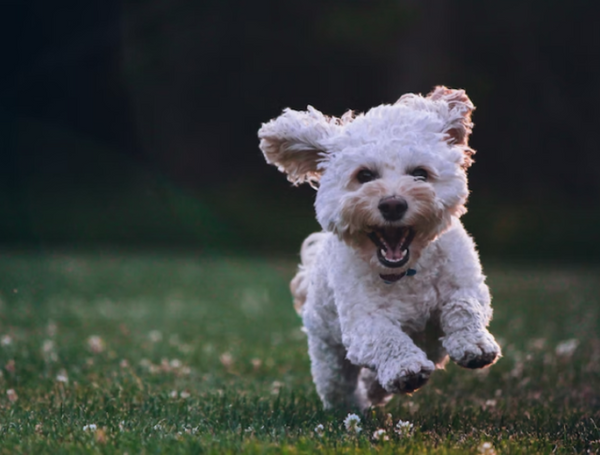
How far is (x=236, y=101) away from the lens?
806 inches

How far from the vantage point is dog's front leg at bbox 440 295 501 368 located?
3734 mm

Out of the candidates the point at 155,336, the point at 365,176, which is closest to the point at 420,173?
the point at 365,176

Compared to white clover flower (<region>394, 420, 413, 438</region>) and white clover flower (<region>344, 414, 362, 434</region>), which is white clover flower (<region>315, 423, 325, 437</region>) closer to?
white clover flower (<region>344, 414, 362, 434</region>)

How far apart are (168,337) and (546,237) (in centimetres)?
1289

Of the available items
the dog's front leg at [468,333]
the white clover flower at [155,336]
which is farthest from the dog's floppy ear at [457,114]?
the white clover flower at [155,336]

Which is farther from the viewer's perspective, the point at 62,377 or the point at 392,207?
the point at 62,377

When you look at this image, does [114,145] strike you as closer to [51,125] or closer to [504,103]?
[51,125]

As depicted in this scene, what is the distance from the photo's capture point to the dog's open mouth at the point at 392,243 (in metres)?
3.93

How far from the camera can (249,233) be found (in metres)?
20.1

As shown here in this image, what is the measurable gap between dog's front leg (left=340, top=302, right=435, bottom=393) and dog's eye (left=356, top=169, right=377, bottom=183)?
63 cm

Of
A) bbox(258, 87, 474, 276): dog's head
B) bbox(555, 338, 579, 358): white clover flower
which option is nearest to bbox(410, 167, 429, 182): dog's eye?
bbox(258, 87, 474, 276): dog's head

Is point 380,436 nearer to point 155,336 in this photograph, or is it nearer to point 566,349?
point 566,349

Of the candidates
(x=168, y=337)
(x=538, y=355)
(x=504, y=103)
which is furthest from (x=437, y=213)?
(x=504, y=103)

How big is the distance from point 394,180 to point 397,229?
237 millimetres
